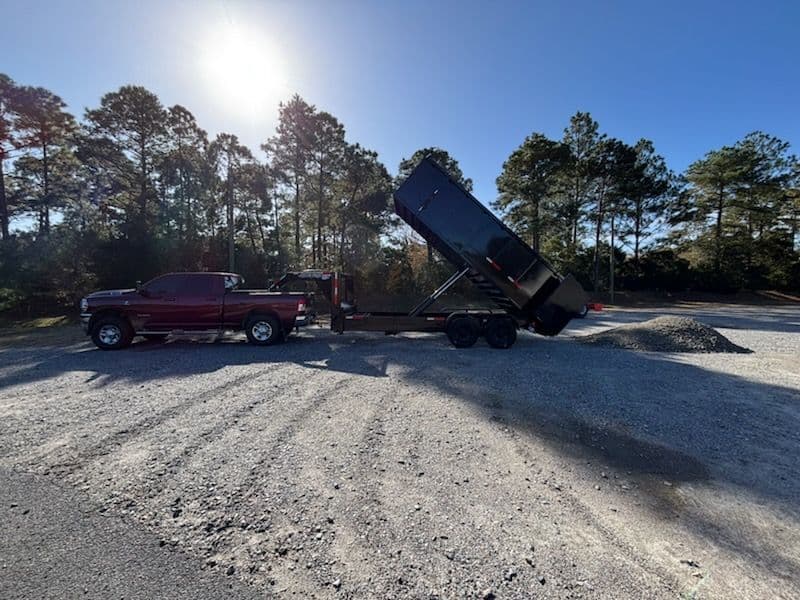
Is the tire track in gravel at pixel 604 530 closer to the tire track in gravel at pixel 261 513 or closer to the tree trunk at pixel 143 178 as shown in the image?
the tire track in gravel at pixel 261 513

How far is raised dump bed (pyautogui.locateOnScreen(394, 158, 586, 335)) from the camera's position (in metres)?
8.23

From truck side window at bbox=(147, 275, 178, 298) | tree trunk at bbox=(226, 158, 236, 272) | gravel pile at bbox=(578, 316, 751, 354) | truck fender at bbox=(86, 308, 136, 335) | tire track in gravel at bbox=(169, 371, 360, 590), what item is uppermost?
tree trunk at bbox=(226, 158, 236, 272)

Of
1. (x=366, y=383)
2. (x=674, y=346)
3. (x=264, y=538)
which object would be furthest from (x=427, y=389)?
(x=674, y=346)

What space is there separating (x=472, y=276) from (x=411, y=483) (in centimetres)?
696

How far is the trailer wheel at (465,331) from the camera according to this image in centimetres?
858

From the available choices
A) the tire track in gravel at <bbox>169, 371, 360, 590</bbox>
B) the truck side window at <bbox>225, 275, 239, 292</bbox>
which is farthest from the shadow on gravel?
the tire track in gravel at <bbox>169, 371, 360, 590</bbox>

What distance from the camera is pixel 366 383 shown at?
5582 millimetres

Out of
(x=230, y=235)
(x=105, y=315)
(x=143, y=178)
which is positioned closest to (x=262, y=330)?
(x=105, y=315)

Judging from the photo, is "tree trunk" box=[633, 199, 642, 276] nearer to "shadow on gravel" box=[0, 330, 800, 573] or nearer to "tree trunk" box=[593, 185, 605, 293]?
"tree trunk" box=[593, 185, 605, 293]

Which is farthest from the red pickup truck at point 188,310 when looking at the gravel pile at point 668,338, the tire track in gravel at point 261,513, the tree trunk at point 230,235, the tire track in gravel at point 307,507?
the tree trunk at point 230,235

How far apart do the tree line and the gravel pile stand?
14.2m

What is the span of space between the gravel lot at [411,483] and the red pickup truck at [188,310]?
2.60m

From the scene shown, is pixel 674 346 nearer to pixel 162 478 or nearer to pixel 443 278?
Result: pixel 162 478

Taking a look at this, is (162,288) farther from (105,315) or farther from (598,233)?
(598,233)
